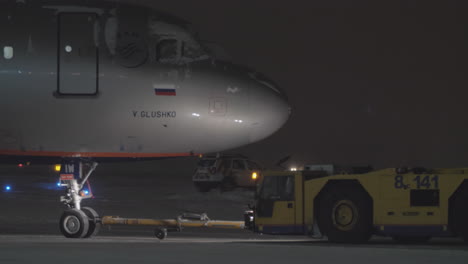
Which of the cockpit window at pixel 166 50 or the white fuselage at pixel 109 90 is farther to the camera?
the cockpit window at pixel 166 50

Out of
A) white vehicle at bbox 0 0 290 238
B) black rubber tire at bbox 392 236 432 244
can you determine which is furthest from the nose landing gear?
black rubber tire at bbox 392 236 432 244

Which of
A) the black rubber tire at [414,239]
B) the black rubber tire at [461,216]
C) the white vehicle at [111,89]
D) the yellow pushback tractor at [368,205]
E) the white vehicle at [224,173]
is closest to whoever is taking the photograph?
the black rubber tire at [461,216]

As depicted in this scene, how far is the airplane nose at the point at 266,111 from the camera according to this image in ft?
68.3

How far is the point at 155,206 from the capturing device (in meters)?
36.6

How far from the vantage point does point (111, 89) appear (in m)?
20.9

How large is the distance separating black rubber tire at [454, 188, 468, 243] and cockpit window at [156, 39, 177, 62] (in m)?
6.63

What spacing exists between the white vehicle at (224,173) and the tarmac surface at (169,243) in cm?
460

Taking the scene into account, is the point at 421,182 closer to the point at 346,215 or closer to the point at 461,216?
the point at 461,216

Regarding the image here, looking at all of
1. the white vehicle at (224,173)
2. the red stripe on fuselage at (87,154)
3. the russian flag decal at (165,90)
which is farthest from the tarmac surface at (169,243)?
the white vehicle at (224,173)

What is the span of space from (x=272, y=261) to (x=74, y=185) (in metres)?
7.94

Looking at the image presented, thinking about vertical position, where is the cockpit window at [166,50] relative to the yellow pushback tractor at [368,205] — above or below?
above

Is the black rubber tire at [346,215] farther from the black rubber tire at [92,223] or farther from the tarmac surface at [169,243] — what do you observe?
the black rubber tire at [92,223]

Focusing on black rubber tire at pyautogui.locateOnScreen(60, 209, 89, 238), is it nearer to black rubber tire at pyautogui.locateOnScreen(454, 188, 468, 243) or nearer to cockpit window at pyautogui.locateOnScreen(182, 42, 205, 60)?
cockpit window at pyautogui.locateOnScreen(182, 42, 205, 60)

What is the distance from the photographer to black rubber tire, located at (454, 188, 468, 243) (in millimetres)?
19547
